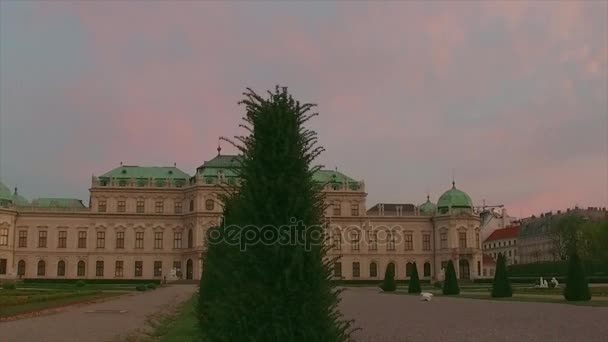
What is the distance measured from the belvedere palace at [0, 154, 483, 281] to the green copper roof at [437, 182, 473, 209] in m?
0.15

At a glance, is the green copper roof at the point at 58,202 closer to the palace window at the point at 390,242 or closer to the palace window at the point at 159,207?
→ the palace window at the point at 159,207

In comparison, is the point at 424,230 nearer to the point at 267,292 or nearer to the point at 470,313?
the point at 470,313

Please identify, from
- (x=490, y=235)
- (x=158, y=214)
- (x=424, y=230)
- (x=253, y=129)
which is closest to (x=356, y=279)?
(x=424, y=230)

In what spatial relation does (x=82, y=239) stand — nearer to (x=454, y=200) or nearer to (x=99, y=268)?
(x=99, y=268)

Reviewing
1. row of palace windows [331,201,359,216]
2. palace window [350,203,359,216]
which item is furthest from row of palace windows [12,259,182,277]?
palace window [350,203,359,216]

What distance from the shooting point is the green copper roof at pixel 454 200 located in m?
79.2

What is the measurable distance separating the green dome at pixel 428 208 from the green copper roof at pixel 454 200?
1438mm

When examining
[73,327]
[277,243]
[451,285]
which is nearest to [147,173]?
[451,285]

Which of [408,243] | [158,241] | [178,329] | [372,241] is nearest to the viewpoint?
[178,329]

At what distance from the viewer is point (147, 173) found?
77500 millimetres

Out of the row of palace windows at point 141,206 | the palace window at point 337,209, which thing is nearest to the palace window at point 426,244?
the palace window at point 337,209

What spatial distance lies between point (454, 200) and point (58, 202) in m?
48.2

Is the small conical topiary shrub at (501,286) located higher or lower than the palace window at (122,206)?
lower

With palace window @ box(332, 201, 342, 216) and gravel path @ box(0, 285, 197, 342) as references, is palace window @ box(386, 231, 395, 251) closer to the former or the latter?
palace window @ box(332, 201, 342, 216)
